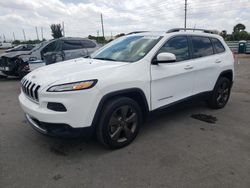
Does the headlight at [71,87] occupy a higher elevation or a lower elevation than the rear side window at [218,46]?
lower

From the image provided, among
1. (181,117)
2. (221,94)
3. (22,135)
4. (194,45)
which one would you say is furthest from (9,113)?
(221,94)

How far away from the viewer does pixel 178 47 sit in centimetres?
387

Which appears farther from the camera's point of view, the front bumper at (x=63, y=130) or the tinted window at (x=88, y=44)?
the tinted window at (x=88, y=44)

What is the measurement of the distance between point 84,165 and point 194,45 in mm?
2908

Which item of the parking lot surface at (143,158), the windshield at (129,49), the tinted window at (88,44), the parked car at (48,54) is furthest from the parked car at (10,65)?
the windshield at (129,49)

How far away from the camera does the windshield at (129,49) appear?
3428mm

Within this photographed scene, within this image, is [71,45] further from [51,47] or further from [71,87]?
[71,87]

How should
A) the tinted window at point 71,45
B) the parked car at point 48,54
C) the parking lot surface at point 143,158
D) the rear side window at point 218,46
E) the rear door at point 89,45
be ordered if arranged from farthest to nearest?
the rear door at point 89,45, the tinted window at point 71,45, the parked car at point 48,54, the rear side window at point 218,46, the parking lot surface at point 143,158

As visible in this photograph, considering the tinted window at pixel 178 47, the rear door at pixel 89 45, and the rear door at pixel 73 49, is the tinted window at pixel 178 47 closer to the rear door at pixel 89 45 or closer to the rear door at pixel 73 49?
the rear door at pixel 73 49

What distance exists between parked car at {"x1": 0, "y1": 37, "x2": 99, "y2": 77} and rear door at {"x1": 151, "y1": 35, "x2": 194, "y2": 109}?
5902mm

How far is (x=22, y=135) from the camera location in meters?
3.73

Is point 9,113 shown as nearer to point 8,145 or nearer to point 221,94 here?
point 8,145

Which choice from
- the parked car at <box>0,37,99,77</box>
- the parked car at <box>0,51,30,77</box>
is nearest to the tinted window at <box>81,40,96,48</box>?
the parked car at <box>0,37,99,77</box>

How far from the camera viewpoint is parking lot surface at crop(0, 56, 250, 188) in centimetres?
252
